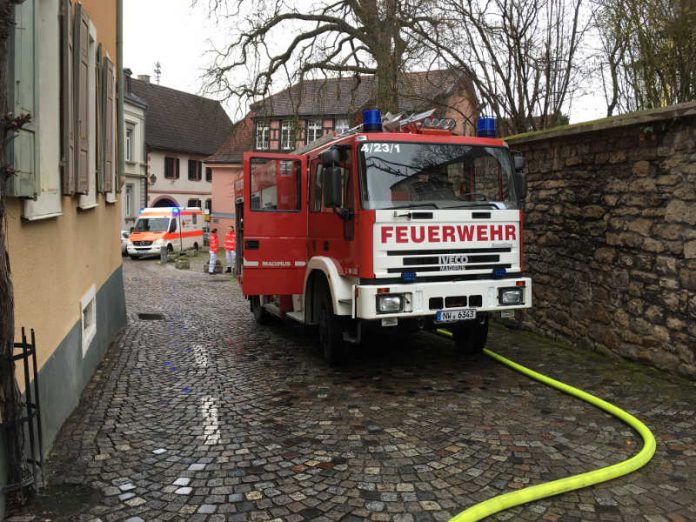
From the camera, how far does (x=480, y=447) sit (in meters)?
4.45

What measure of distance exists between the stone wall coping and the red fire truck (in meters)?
1.16

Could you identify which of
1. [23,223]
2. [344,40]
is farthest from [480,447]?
[344,40]

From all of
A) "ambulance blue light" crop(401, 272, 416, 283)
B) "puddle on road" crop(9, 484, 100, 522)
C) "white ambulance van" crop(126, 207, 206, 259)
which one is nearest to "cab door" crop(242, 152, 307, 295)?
"ambulance blue light" crop(401, 272, 416, 283)

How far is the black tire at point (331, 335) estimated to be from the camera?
6.79 m

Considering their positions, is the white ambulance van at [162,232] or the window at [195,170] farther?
the window at [195,170]

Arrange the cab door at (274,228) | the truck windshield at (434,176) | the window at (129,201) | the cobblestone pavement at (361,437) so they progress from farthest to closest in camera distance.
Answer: the window at (129,201), the cab door at (274,228), the truck windshield at (434,176), the cobblestone pavement at (361,437)

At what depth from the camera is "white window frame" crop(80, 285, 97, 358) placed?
5944 millimetres

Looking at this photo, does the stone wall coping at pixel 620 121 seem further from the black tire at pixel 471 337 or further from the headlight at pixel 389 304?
the headlight at pixel 389 304

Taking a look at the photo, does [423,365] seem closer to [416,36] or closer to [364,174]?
[364,174]

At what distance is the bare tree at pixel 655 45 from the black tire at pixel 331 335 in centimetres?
463

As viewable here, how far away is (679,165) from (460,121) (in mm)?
8176

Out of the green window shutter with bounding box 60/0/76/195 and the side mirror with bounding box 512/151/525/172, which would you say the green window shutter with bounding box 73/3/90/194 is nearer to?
the green window shutter with bounding box 60/0/76/195

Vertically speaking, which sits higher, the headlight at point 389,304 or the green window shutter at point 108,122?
the green window shutter at point 108,122

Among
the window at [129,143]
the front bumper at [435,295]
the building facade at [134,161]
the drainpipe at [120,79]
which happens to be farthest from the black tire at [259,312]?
the window at [129,143]
